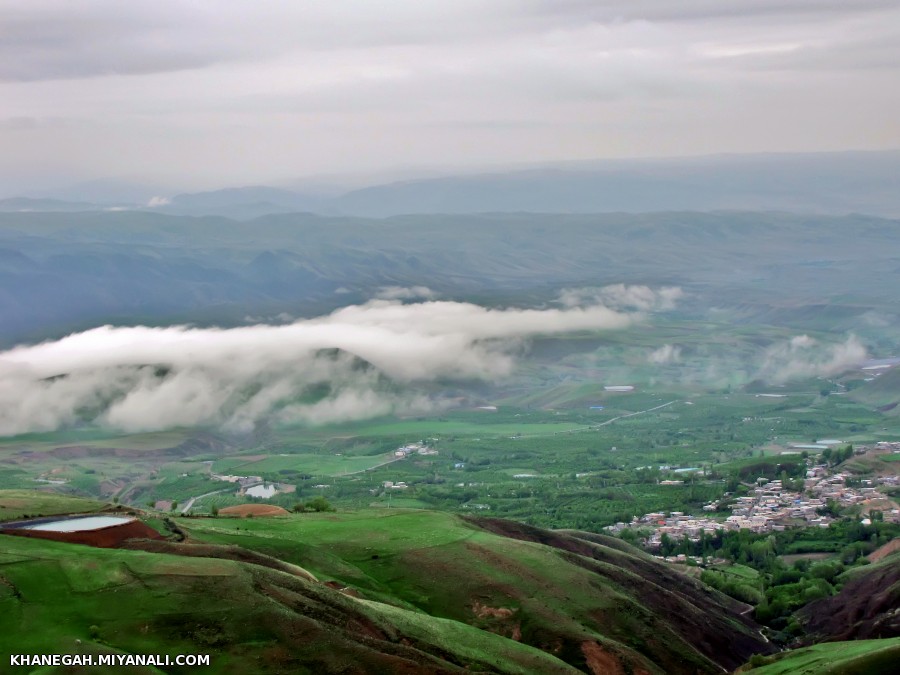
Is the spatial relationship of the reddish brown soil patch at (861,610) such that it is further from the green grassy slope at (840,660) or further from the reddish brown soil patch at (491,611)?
the reddish brown soil patch at (491,611)

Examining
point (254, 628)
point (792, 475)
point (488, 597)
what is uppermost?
point (254, 628)

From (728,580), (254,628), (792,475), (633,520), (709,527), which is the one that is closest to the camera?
(254,628)

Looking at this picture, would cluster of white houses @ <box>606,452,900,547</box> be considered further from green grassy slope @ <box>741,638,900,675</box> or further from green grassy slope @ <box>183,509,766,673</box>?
green grassy slope @ <box>741,638,900,675</box>

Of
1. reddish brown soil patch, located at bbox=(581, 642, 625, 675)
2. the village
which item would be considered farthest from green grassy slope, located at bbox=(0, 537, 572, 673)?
the village

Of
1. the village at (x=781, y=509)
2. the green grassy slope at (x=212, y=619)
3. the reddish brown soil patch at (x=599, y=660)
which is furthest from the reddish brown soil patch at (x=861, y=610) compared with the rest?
the village at (x=781, y=509)

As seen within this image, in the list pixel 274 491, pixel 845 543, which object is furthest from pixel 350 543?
pixel 274 491

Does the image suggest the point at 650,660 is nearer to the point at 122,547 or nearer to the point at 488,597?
the point at 488,597

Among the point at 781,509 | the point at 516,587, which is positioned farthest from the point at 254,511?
the point at 781,509
